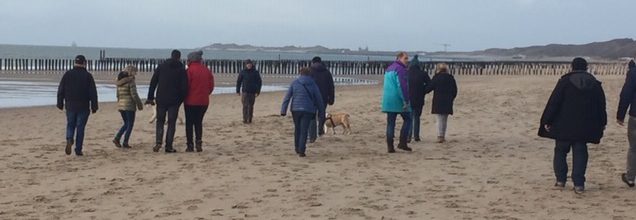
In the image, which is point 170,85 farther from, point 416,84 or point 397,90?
point 416,84

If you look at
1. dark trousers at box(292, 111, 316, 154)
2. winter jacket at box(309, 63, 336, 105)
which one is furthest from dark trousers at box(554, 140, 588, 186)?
winter jacket at box(309, 63, 336, 105)

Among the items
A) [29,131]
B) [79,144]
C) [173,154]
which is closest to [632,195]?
[173,154]

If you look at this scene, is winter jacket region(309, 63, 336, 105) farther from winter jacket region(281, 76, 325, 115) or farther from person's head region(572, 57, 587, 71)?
person's head region(572, 57, 587, 71)

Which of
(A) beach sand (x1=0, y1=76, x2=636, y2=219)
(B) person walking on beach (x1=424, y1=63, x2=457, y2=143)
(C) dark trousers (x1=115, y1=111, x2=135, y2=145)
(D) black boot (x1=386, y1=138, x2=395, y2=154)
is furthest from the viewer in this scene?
(B) person walking on beach (x1=424, y1=63, x2=457, y2=143)

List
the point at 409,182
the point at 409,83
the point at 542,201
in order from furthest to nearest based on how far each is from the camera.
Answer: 1. the point at 409,83
2. the point at 409,182
3. the point at 542,201

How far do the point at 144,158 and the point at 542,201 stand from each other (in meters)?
5.19

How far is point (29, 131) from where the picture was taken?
15.0 metres

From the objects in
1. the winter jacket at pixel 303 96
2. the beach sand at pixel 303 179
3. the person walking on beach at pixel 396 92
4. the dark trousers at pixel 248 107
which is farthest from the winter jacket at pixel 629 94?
the dark trousers at pixel 248 107

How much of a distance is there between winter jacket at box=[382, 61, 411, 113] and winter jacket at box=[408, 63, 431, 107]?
1.03 metres

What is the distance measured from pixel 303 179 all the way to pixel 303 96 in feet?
7.64

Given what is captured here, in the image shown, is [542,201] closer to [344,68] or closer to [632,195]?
[632,195]

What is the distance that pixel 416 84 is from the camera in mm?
12461

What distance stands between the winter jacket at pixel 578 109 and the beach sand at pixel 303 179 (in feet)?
1.97

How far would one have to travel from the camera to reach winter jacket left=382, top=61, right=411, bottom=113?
36.6ft
